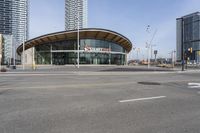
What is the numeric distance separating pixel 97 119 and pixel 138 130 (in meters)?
1.33

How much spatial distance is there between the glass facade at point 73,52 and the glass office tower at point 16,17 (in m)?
15.5

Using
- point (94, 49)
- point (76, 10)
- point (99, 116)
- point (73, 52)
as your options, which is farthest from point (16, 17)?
point (99, 116)

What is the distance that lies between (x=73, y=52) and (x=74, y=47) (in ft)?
4.92

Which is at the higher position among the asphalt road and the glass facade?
the glass facade

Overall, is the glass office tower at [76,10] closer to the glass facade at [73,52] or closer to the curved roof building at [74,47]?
the curved roof building at [74,47]

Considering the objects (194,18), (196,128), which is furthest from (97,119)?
(194,18)

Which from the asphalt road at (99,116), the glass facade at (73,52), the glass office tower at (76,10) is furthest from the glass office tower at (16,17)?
the asphalt road at (99,116)

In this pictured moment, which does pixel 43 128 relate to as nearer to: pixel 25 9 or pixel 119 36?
pixel 119 36

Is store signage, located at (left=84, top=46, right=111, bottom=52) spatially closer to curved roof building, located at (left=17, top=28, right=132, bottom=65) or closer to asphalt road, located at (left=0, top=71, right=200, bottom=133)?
curved roof building, located at (left=17, top=28, right=132, bottom=65)

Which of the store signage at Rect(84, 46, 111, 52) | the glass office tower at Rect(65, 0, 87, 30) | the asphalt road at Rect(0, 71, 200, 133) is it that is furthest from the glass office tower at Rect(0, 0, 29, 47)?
the asphalt road at Rect(0, 71, 200, 133)

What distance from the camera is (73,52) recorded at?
69.8 m

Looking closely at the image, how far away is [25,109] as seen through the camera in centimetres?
774

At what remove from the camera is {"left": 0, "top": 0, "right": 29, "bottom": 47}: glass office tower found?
3430 inches

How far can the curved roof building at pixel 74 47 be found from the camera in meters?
69.1
